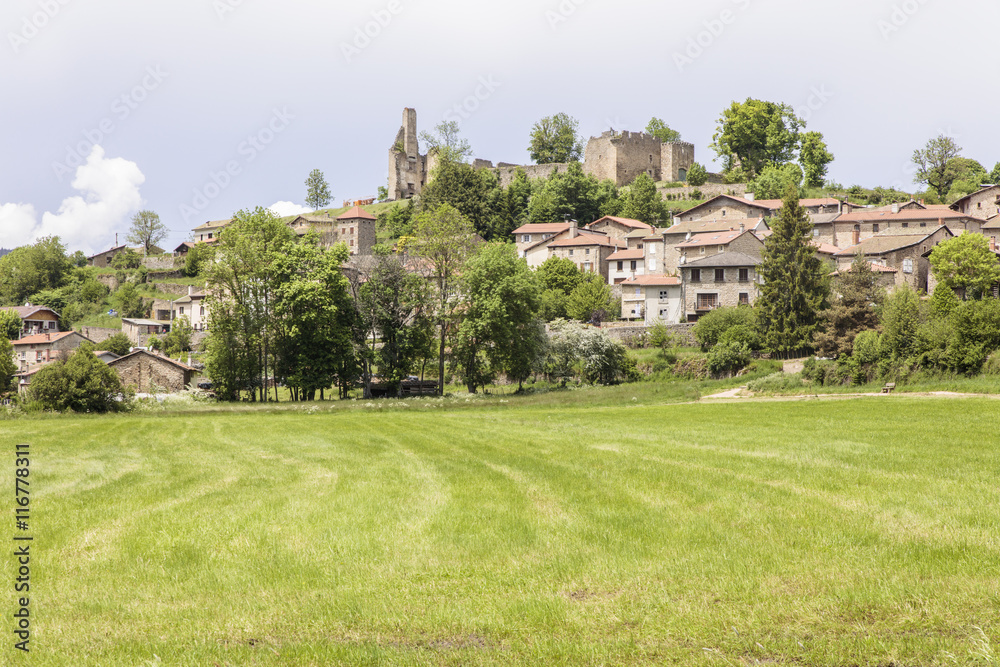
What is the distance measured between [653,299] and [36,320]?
9061cm

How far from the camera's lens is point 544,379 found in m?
67.2

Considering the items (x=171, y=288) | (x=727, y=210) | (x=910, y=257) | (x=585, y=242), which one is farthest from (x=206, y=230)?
(x=910, y=257)

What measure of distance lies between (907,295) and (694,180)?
9150 centimetres

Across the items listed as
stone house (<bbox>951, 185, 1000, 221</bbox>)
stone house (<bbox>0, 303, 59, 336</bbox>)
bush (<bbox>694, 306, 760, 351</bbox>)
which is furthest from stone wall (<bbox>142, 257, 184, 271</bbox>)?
stone house (<bbox>951, 185, 1000, 221</bbox>)

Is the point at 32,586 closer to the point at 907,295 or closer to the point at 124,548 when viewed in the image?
the point at 124,548

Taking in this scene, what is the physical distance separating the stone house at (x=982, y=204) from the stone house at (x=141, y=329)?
107 m

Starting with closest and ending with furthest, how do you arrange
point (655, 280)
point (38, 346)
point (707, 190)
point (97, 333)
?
point (655, 280), point (38, 346), point (97, 333), point (707, 190)

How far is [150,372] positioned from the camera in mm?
68750

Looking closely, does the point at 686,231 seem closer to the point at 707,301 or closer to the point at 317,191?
the point at 707,301

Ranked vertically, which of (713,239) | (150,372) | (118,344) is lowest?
(150,372)

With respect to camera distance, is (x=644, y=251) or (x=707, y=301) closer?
(x=707, y=301)

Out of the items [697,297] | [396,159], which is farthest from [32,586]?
[396,159]

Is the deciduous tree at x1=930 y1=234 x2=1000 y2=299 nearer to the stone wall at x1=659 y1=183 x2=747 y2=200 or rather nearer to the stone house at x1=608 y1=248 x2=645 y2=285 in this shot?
the stone house at x1=608 y1=248 x2=645 y2=285

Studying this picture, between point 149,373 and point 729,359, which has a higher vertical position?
point 729,359
